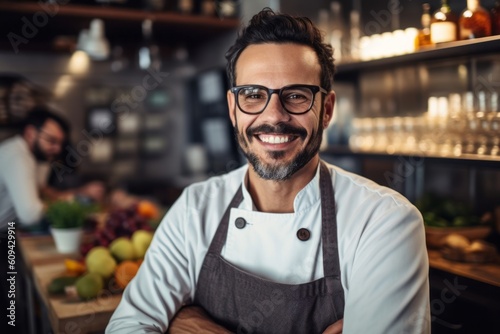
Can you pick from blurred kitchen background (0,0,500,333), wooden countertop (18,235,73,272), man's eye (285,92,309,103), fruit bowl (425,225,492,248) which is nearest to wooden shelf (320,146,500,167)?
blurred kitchen background (0,0,500,333)

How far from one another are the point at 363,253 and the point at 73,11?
2.82m

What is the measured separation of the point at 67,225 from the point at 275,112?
129 cm

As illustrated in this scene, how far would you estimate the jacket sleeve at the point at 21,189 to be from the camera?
2549 millimetres

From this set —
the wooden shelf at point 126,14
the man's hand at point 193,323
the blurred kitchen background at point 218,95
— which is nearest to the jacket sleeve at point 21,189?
the blurred kitchen background at point 218,95

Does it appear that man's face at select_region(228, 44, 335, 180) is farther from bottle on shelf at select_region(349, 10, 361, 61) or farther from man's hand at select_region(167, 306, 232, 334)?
bottle on shelf at select_region(349, 10, 361, 61)

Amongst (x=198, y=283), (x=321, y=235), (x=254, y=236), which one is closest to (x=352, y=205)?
(x=321, y=235)

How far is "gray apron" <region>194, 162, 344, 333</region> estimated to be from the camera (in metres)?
1.34

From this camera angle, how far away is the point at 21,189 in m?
2.55

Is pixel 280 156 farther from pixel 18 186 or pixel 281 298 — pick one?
pixel 18 186

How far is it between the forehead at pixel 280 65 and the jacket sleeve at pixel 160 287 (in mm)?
479

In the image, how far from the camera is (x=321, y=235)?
55.1 inches

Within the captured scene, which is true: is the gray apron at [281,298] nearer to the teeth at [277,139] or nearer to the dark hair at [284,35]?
the teeth at [277,139]

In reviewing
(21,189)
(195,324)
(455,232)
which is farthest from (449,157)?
(21,189)

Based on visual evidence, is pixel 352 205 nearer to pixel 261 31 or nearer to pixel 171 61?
pixel 261 31
